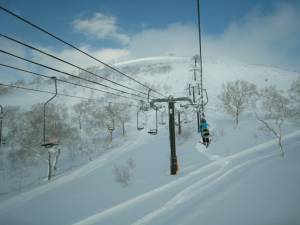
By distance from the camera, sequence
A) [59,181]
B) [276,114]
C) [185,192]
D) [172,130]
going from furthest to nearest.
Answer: [276,114] → [59,181] → [172,130] → [185,192]

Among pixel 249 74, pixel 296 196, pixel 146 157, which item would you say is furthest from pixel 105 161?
pixel 249 74

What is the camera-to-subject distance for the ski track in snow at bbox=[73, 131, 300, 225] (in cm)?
1193

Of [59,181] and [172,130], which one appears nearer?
[172,130]

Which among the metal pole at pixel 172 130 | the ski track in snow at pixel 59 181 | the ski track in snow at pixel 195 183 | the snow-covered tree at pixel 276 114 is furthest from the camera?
the snow-covered tree at pixel 276 114

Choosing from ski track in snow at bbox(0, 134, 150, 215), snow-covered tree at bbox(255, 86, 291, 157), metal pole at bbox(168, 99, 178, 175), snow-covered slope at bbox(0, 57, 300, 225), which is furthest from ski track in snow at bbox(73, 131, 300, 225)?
ski track in snow at bbox(0, 134, 150, 215)

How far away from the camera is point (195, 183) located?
16172 millimetres

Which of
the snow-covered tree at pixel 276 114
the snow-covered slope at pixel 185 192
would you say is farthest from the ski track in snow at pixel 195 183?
the snow-covered tree at pixel 276 114

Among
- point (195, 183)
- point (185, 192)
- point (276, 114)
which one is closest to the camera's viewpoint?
point (185, 192)

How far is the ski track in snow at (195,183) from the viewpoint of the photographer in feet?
39.1

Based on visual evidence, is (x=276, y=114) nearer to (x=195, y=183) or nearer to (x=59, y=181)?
(x=195, y=183)

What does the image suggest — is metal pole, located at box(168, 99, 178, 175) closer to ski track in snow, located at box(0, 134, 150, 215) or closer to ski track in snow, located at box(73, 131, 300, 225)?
ski track in snow, located at box(73, 131, 300, 225)

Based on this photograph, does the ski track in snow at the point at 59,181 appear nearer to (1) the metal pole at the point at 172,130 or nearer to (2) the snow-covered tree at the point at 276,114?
(1) the metal pole at the point at 172,130

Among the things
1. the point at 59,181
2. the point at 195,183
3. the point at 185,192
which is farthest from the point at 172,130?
the point at 59,181

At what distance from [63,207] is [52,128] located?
22467mm
